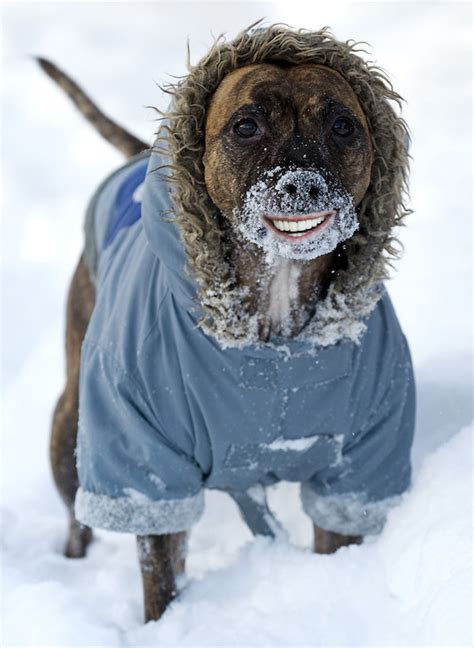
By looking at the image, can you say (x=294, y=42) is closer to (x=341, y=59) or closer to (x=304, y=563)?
(x=341, y=59)

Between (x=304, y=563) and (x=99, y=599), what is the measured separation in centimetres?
85

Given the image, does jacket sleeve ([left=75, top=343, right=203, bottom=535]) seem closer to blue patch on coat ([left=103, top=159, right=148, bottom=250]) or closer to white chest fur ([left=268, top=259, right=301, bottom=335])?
white chest fur ([left=268, top=259, right=301, bottom=335])

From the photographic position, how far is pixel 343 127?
294 cm

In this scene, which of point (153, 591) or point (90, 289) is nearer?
point (153, 591)

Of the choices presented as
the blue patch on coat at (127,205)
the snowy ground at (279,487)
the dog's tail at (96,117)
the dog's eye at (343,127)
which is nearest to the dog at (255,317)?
the dog's eye at (343,127)

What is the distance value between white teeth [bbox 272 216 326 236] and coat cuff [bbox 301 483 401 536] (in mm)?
1073

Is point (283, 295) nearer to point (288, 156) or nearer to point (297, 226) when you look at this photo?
point (297, 226)

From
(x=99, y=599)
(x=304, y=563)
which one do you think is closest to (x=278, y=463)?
(x=304, y=563)

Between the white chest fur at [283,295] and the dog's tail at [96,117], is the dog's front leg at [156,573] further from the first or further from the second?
the dog's tail at [96,117]

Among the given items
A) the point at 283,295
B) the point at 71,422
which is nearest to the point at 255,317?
the point at 283,295

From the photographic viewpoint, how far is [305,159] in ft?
9.11

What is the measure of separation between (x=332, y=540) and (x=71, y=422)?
1.22m

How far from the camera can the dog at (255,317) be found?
290cm

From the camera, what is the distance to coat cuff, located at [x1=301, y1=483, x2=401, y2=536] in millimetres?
3418
